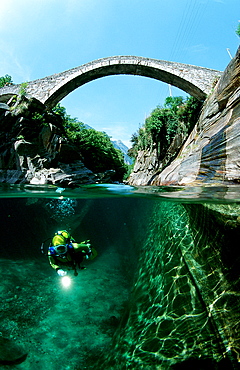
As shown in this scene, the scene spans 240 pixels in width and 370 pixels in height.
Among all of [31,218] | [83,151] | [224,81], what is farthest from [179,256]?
[31,218]

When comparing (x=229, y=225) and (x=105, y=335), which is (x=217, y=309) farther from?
(x=105, y=335)

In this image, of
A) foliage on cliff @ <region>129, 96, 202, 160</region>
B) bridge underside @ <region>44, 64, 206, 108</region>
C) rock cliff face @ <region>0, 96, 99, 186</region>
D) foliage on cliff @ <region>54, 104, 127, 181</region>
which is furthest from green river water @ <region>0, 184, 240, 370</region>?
bridge underside @ <region>44, 64, 206, 108</region>

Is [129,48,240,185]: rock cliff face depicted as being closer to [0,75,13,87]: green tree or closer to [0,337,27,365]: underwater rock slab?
[0,337,27,365]: underwater rock slab

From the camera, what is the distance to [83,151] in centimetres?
1944

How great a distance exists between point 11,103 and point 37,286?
52.4ft

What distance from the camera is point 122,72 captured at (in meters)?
18.9

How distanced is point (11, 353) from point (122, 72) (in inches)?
833

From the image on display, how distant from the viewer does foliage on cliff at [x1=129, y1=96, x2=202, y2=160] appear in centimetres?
1588

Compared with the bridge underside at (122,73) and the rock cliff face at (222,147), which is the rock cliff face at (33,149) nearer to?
the bridge underside at (122,73)

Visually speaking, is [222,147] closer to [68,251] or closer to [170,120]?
[68,251]

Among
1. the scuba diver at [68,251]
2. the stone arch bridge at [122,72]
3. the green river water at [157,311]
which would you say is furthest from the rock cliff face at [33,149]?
the scuba diver at [68,251]

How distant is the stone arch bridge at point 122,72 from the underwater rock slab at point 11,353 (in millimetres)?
19208

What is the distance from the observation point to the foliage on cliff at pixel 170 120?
15880 millimetres

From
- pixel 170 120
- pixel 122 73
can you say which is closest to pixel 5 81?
pixel 122 73
